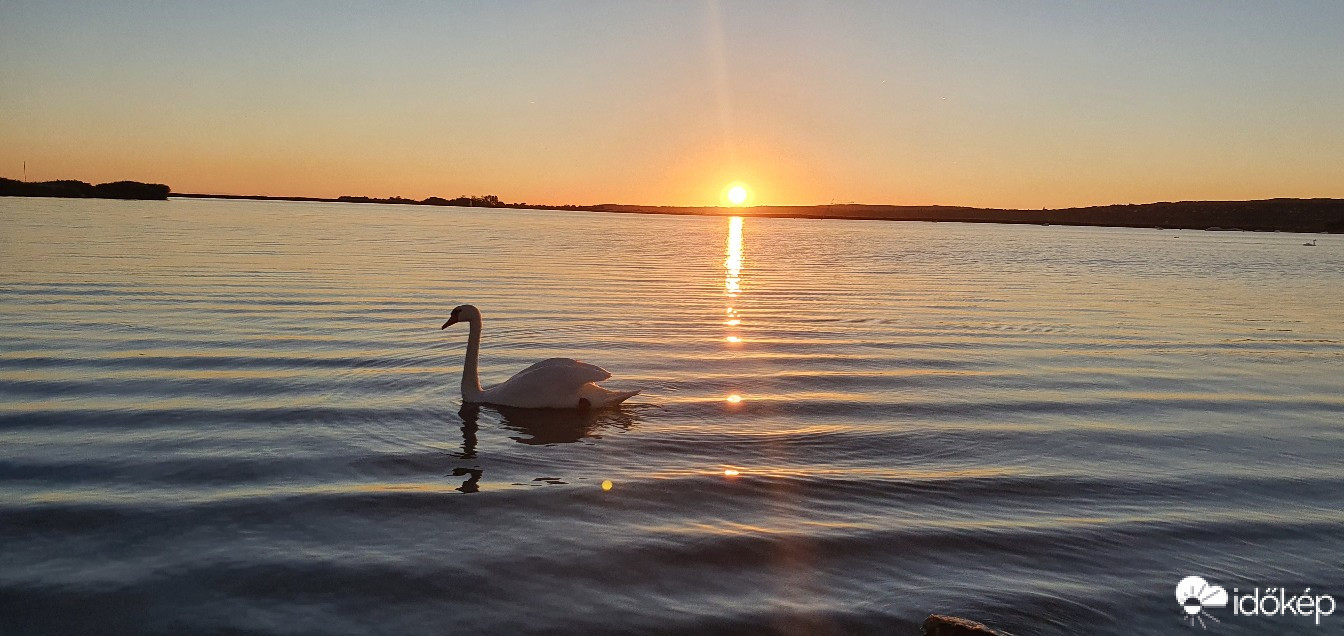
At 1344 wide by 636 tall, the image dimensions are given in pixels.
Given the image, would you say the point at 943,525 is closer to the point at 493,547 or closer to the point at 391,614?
the point at 493,547

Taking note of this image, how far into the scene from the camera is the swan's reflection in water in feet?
34.3

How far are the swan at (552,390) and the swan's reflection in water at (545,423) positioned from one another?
9 cm

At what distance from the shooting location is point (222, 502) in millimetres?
7785

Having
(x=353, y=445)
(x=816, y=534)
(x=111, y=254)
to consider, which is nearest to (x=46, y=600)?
(x=353, y=445)

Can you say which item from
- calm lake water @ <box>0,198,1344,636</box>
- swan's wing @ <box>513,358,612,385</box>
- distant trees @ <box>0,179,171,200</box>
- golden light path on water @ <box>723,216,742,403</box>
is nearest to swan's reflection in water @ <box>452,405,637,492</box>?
calm lake water @ <box>0,198,1344,636</box>

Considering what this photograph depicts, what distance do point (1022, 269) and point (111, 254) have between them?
105 ft

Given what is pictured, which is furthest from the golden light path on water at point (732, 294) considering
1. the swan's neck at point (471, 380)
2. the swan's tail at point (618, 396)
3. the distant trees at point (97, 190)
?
the distant trees at point (97, 190)

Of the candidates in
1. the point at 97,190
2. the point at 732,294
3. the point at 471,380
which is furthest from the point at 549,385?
the point at 97,190

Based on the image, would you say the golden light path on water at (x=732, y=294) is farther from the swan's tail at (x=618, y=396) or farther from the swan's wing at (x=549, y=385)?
the swan's wing at (x=549, y=385)

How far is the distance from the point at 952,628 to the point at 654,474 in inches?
167

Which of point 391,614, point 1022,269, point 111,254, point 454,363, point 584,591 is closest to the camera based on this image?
point 391,614

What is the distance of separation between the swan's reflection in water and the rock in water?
5.46m

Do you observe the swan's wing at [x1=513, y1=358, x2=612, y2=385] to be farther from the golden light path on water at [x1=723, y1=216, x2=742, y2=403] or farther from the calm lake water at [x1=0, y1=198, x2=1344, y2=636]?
the golden light path on water at [x1=723, y1=216, x2=742, y2=403]

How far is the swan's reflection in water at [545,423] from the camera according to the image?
10.5m
